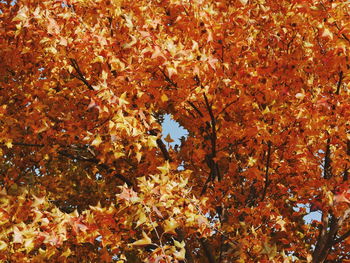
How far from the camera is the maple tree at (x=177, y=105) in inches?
201

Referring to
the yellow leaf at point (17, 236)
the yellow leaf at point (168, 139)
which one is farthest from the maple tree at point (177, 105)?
the yellow leaf at point (168, 139)

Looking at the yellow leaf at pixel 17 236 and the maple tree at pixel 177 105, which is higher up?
the maple tree at pixel 177 105

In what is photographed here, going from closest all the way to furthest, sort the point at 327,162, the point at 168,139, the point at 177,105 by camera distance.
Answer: the point at 177,105 < the point at 327,162 < the point at 168,139

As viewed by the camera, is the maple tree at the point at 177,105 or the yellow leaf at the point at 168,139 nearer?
the maple tree at the point at 177,105

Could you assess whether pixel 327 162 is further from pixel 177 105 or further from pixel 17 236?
pixel 17 236

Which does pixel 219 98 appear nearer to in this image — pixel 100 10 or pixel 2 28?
pixel 100 10

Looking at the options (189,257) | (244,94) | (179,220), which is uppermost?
(244,94)

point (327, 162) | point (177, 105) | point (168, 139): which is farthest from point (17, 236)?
point (327, 162)

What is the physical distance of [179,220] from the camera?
5312 millimetres

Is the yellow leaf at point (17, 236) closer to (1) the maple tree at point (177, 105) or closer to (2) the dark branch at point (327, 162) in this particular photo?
(1) the maple tree at point (177, 105)

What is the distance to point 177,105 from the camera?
258 inches

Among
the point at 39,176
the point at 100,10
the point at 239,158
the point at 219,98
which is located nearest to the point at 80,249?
the point at 39,176

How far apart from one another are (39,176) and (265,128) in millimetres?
5834

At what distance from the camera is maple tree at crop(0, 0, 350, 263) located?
510cm
